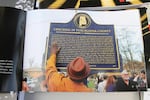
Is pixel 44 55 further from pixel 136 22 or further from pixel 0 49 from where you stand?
pixel 136 22

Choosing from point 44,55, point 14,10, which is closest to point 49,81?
point 44,55

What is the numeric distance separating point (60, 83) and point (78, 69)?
0.16 ft

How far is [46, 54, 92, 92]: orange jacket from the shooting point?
0.46m

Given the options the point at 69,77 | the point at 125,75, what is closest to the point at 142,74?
the point at 125,75

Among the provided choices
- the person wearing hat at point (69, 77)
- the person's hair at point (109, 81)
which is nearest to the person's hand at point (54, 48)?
the person wearing hat at point (69, 77)

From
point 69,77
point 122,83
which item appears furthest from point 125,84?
point 69,77

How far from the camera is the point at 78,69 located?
475 millimetres

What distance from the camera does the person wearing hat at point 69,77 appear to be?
47 centimetres

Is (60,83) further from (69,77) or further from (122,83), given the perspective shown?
(122,83)

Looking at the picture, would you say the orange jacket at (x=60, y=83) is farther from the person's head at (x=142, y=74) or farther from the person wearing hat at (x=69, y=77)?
the person's head at (x=142, y=74)

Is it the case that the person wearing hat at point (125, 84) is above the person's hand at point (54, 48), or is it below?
below

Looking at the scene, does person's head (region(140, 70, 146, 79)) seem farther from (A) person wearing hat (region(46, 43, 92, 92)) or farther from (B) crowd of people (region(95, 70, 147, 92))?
(A) person wearing hat (region(46, 43, 92, 92))

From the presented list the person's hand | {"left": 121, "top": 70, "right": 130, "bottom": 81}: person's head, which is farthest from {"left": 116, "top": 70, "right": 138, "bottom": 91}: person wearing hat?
the person's hand

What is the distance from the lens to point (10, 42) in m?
0.49
